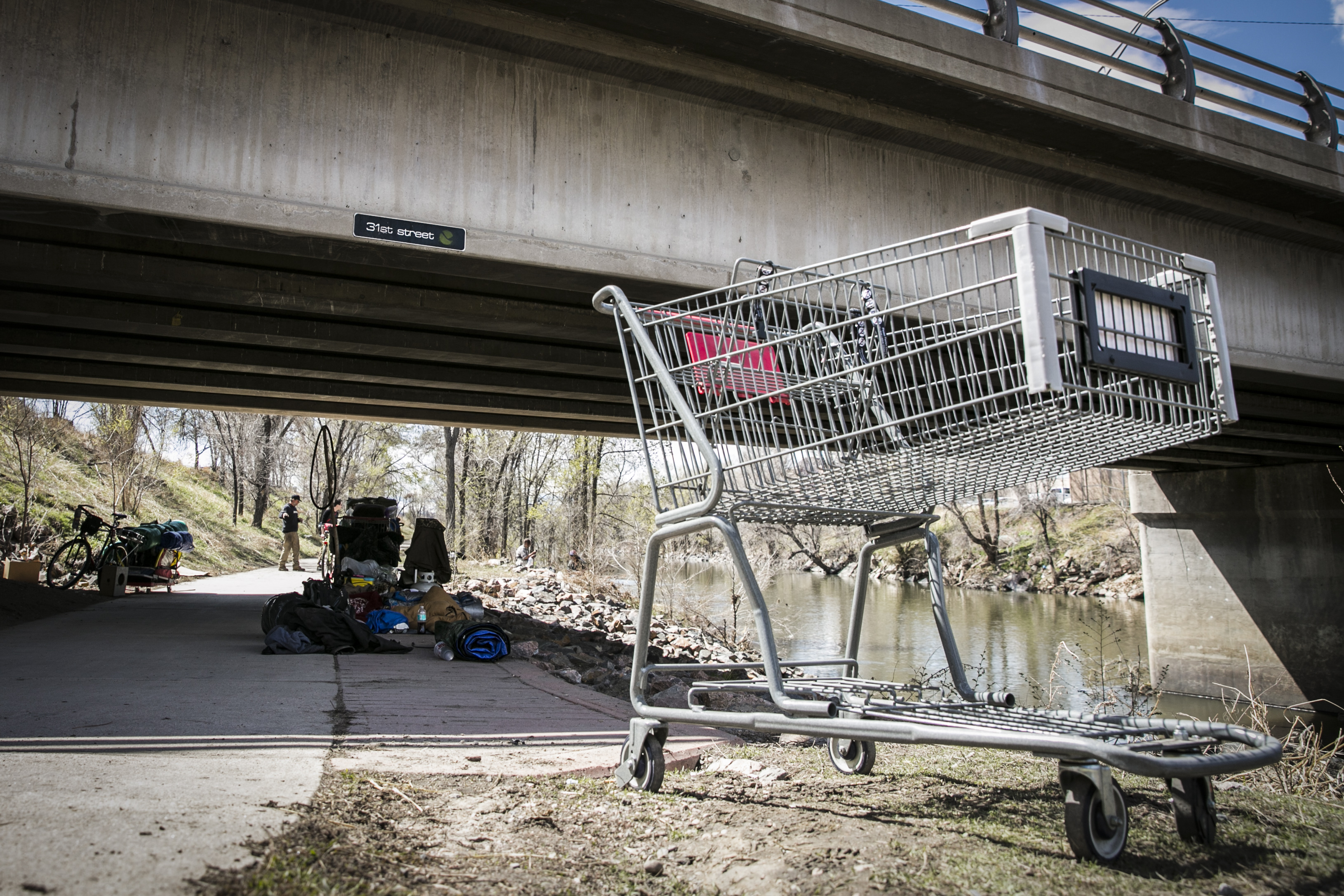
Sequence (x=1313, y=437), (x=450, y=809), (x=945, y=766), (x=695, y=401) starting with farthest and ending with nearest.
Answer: (x=1313, y=437) → (x=945, y=766) → (x=695, y=401) → (x=450, y=809)

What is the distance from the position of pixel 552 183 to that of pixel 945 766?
4384mm

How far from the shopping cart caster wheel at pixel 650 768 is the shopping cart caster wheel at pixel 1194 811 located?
1.64 meters

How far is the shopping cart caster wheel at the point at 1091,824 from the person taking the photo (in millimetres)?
2236

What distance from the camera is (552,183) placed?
589 cm

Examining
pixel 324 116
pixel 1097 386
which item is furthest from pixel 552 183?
pixel 1097 386

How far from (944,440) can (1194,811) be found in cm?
129

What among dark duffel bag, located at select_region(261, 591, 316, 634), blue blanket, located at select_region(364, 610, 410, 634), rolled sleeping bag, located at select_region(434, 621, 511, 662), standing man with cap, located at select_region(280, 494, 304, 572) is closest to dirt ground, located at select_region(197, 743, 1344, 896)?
rolled sleeping bag, located at select_region(434, 621, 511, 662)

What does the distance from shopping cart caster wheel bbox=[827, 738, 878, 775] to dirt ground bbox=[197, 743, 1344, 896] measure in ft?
0.45

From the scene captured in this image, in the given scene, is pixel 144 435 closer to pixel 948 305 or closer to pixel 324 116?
pixel 324 116

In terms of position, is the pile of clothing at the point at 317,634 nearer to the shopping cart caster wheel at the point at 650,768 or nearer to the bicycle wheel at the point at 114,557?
the shopping cart caster wheel at the point at 650,768

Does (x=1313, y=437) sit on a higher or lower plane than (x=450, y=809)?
higher

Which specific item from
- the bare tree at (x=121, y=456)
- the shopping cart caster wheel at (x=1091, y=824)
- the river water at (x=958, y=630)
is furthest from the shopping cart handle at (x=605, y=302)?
the bare tree at (x=121, y=456)

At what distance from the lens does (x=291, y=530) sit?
2172 centimetres

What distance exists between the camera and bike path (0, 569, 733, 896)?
2.10 meters
